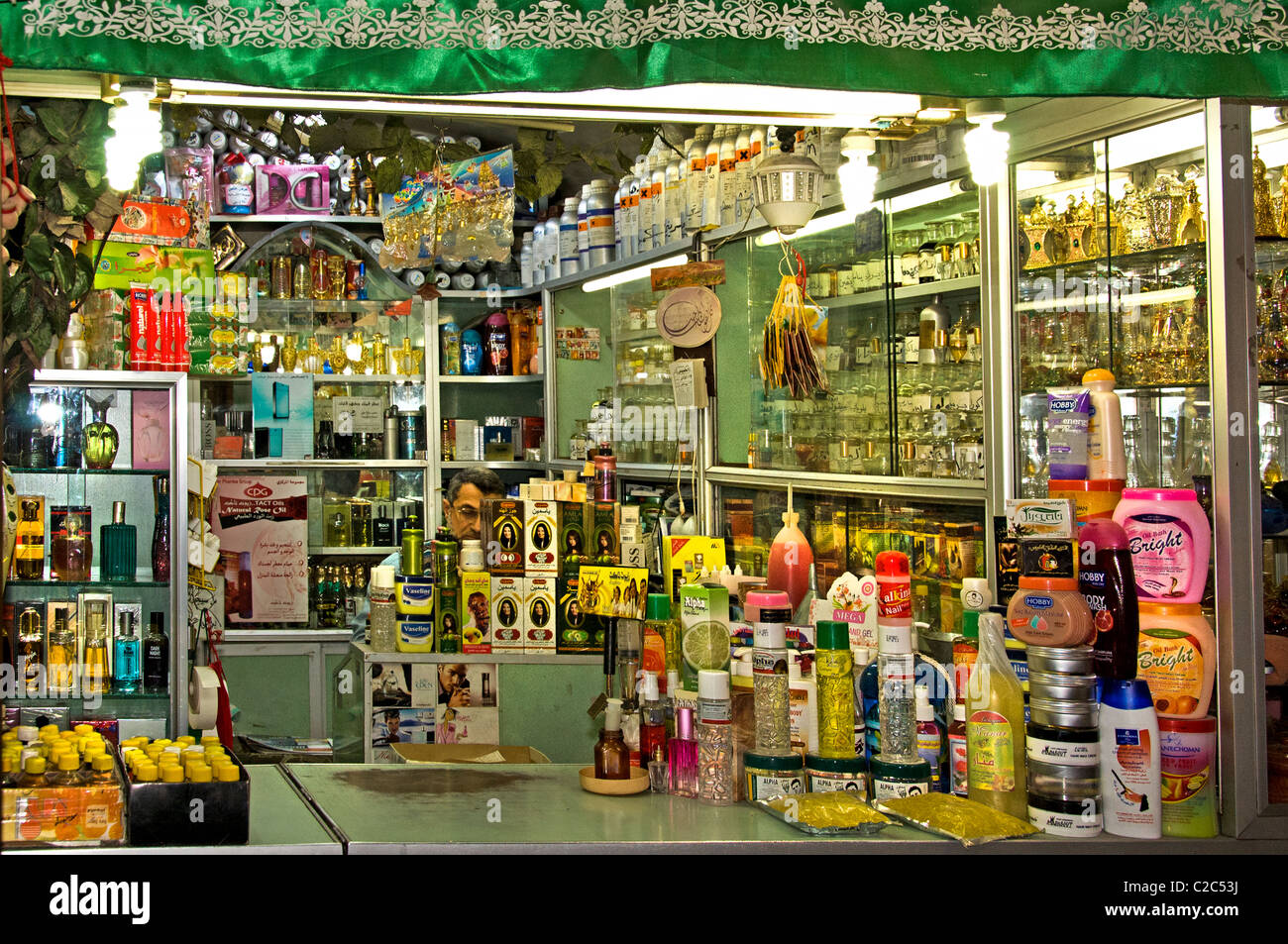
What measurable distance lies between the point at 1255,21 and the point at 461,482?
13.7ft

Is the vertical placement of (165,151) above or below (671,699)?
above

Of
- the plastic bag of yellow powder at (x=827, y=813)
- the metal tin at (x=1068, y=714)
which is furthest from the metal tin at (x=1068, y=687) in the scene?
the plastic bag of yellow powder at (x=827, y=813)

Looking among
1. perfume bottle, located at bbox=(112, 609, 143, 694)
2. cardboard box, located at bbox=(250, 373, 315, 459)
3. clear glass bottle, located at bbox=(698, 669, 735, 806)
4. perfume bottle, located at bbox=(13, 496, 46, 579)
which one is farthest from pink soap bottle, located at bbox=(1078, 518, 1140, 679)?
cardboard box, located at bbox=(250, 373, 315, 459)

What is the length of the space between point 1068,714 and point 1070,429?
63 centimetres

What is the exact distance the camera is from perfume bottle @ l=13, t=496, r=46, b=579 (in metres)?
4.14

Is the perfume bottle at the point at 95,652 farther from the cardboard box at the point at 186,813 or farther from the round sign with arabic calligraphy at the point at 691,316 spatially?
the round sign with arabic calligraphy at the point at 691,316

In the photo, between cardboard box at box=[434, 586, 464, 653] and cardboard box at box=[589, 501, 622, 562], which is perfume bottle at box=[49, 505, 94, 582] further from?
cardboard box at box=[589, 501, 622, 562]

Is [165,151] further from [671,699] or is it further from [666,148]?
[671,699]

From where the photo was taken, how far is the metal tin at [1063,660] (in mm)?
2443

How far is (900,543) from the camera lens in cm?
421

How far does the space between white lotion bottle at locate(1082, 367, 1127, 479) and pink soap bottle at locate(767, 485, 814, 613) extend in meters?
1.51

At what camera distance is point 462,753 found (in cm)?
388
